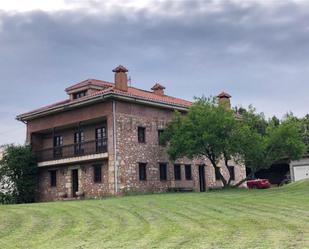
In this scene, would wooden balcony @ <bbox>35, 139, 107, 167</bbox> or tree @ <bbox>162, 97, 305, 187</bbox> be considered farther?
wooden balcony @ <bbox>35, 139, 107, 167</bbox>

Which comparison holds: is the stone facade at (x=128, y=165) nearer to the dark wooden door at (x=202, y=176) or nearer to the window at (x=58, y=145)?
the dark wooden door at (x=202, y=176)

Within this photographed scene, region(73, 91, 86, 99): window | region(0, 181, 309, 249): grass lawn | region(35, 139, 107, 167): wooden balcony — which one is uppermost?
region(73, 91, 86, 99): window

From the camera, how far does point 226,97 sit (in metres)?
43.5

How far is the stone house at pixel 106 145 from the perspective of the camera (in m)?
31.7

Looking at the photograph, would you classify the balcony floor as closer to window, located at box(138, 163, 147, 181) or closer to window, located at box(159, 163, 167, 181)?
window, located at box(138, 163, 147, 181)

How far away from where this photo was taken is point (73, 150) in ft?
116

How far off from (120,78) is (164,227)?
866 inches

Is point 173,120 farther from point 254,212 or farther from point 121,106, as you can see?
point 254,212

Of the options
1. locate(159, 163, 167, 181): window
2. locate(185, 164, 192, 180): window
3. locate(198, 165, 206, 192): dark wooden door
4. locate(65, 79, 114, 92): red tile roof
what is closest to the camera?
locate(159, 163, 167, 181): window

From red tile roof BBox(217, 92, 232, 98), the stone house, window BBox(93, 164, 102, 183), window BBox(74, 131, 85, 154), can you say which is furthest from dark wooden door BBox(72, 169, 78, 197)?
red tile roof BBox(217, 92, 232, 98)

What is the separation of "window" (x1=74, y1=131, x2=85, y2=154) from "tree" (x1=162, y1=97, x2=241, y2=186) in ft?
22.0

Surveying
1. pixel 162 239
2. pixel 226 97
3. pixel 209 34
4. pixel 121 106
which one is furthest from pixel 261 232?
pixel 226 97

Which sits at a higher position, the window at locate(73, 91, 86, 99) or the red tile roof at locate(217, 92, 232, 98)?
the red tile roof at locate(217, 92, 232, 98)

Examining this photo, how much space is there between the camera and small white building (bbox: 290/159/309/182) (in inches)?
1791
